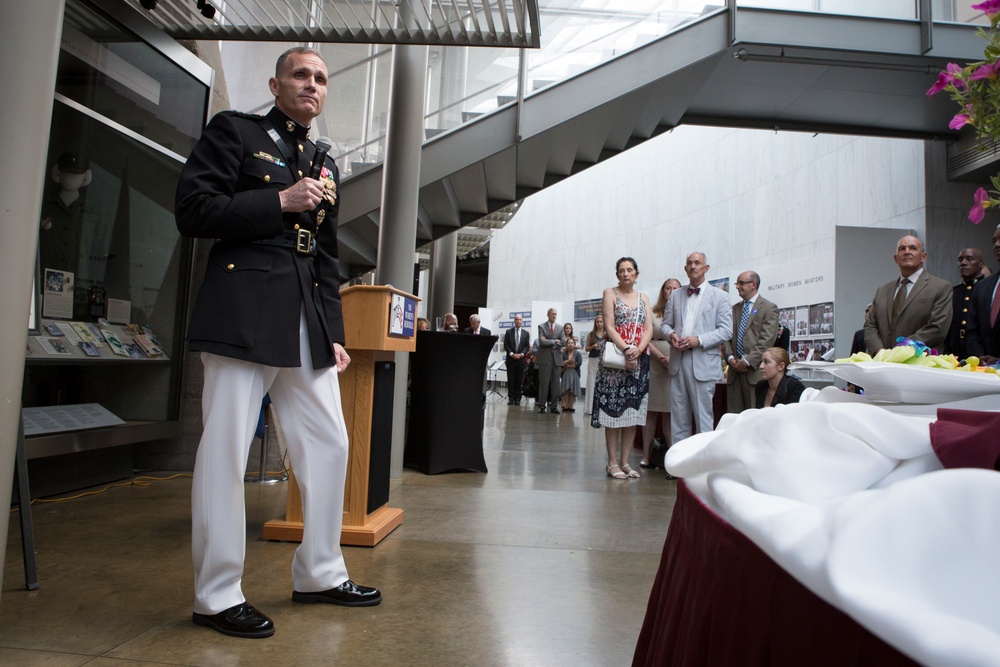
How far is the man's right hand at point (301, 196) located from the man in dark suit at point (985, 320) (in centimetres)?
421

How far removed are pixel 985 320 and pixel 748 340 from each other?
1.77 meters

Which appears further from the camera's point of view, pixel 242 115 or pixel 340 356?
Result: pixel 340 356

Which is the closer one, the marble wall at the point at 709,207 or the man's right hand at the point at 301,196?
the man's right hand at the point at 301,196

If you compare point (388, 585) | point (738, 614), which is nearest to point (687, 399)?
point (388, 585)

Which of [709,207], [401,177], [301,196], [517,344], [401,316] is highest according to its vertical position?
[709,207]

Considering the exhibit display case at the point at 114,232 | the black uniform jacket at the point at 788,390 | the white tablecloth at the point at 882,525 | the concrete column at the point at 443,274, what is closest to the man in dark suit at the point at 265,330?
the white tablecloth at the point at 882,525

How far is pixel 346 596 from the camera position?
2293 millimetres

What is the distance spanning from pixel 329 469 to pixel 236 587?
17.4 inches

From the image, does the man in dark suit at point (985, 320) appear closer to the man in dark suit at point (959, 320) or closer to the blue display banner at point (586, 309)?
the man in dark suit at point (959, 320)

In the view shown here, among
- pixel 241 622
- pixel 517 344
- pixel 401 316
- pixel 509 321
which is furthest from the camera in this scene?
pixel 509 321

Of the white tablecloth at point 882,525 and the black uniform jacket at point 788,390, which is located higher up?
the black uniform jacket at point 788,390

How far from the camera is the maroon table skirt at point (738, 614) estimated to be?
58 centimetres

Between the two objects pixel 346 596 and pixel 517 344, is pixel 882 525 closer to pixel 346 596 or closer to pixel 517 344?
pixel 346 596

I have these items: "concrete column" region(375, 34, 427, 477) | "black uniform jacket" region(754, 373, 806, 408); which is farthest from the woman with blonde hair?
"concrete column" region(375, 34, 427, 477)
